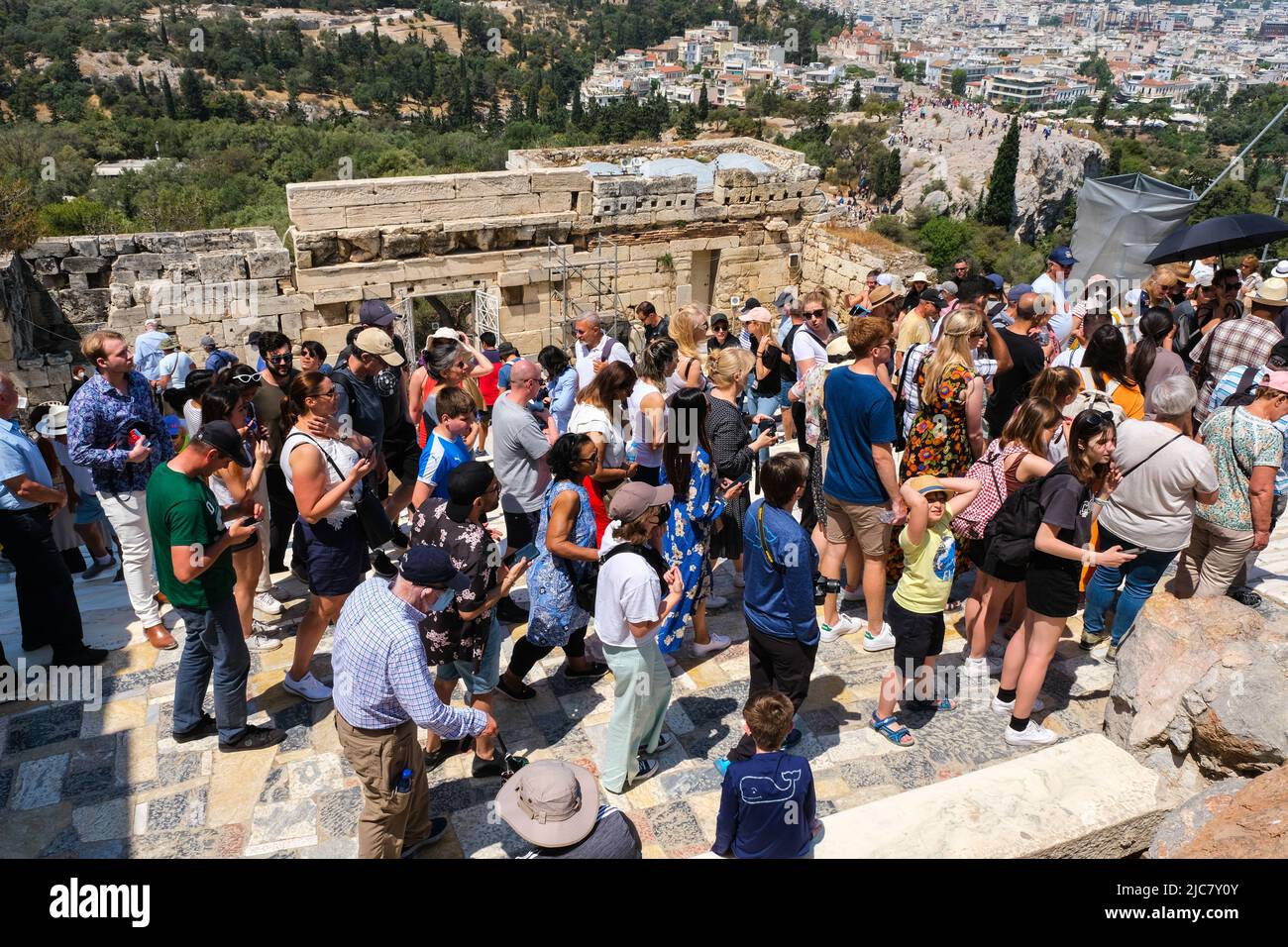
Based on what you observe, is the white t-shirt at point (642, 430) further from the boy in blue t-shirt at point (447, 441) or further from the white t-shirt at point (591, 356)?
the white t-shirt at point (591, 356)

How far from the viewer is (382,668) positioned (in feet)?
12.1

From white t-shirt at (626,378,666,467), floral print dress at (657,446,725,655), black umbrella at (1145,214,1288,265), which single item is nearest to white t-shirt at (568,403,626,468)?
white t-shirt at (626,378,666,467)

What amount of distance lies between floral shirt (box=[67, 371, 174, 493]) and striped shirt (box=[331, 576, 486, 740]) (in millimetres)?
2561

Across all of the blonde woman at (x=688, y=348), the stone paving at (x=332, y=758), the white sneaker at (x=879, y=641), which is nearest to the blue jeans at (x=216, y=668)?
the stone paving at (x=332, y=758)

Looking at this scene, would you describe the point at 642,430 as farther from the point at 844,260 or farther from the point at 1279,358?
the point at 844,260

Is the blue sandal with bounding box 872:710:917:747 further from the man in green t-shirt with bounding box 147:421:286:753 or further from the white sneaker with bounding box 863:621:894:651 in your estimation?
the man in green t-shirt with bounding box 147:421:286:753

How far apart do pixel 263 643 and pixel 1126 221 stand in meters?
10.4

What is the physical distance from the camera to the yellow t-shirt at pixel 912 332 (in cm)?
795

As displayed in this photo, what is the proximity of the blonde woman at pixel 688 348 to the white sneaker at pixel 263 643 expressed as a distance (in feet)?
10.7

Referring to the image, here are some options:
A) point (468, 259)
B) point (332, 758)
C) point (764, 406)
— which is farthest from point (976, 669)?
point (468, 259)

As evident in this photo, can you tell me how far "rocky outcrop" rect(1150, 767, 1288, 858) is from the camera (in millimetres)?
3607

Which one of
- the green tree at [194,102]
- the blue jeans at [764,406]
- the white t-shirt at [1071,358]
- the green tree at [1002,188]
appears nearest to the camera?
the white t-shirt at [1071,358]
